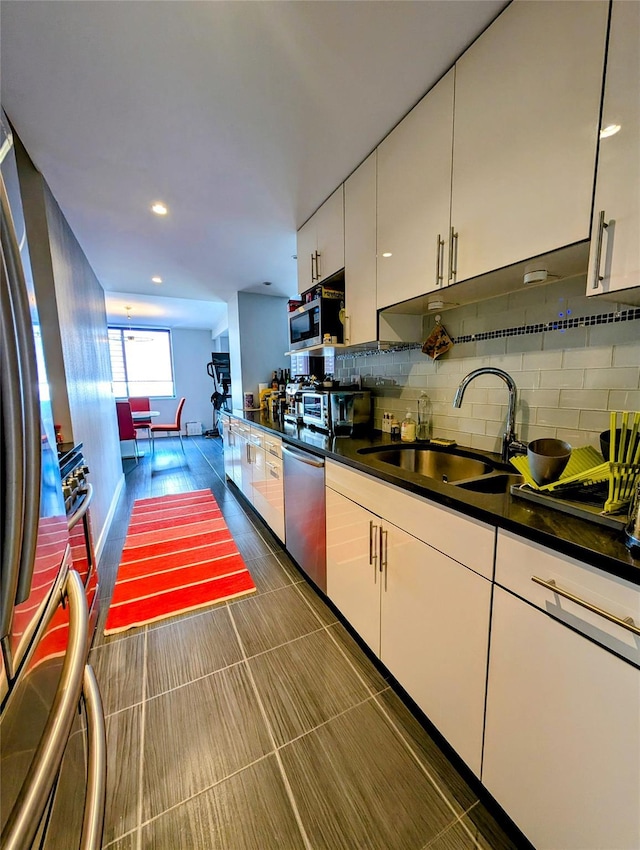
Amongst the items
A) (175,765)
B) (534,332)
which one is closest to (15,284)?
(175,765)

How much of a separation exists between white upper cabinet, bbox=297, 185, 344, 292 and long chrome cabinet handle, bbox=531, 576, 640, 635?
6.09 ft

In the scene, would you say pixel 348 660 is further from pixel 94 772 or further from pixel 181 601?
pixel 94 772

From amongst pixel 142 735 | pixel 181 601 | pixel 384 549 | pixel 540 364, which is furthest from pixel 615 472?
pixel 181 601

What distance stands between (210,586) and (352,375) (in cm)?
181

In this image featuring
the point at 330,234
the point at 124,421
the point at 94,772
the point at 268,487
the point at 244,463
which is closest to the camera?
the point at 94,772

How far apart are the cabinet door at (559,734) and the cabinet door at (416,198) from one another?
122cm

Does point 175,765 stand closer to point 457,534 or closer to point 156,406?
point 457,534

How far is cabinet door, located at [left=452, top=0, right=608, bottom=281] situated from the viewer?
839mm

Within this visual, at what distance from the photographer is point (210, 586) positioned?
2059 mm

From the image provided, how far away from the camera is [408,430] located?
185 cm

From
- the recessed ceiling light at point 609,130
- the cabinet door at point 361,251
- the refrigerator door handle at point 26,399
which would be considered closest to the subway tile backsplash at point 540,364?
the cabinet door at point 361,251

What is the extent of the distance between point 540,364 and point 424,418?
0.68m

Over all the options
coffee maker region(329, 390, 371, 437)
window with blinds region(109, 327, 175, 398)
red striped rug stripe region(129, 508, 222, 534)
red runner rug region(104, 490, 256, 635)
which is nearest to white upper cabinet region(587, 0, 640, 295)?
coffee maker region(329, 390, 371, 437)

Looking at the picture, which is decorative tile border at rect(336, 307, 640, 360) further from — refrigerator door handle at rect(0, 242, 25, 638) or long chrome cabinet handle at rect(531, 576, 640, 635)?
refrigerator door handle at rect(0, 242, 25, 638)
